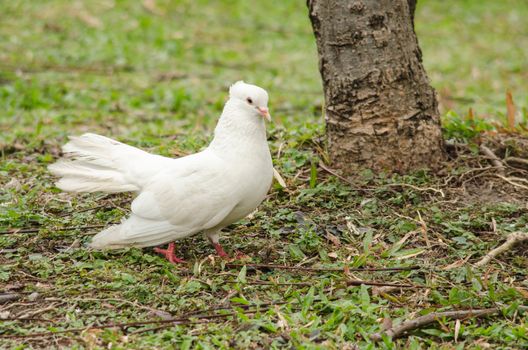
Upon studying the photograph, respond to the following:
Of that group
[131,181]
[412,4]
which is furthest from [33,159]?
[412,4]

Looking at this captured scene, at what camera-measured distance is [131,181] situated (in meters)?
4.61

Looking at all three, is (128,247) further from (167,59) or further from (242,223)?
(167,59)

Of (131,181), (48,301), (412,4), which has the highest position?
(412,4)

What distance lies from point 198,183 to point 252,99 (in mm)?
567

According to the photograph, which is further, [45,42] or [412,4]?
[45,42]

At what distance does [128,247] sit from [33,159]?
2.15m

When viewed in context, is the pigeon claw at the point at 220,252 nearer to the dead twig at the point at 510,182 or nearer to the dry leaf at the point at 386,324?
the dry leaf at the point at 386,324

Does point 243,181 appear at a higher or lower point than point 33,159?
higher

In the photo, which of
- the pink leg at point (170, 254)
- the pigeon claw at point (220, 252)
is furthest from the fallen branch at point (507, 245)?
the pink leg at point (170, 254)

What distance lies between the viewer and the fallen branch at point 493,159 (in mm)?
5466

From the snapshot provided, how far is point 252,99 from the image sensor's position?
445 cm

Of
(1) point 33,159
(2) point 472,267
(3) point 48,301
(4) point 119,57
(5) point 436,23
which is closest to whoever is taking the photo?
(3) point 48,301

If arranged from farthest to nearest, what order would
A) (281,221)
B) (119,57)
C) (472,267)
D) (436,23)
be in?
(436,23) → (119,57) → (281,221) → (472,267)

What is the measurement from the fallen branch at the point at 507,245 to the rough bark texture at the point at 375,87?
39.5 inches
